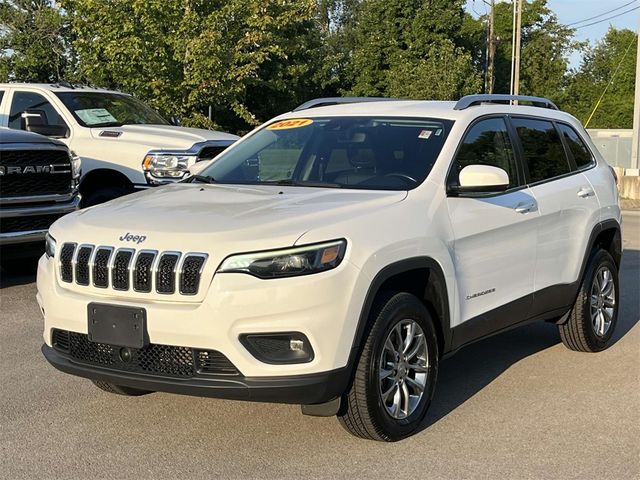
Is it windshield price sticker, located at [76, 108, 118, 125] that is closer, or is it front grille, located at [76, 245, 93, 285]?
front grille, located at [76, 245, 93, 285]

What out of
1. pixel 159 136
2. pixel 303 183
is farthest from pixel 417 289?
pixel 159 136

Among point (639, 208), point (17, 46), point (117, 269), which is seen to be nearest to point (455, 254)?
point (117, 269)

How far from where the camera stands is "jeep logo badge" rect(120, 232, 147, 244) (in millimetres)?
4012

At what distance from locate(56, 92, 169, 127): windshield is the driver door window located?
0.59 feet

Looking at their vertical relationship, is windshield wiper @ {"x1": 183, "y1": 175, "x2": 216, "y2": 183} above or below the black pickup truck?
above

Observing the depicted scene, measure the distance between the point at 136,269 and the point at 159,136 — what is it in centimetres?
613

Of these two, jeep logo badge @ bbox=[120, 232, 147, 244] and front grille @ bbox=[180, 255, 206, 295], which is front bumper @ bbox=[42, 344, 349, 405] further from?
jeep logo badge @ bbox=[120, 232, 147, 244]

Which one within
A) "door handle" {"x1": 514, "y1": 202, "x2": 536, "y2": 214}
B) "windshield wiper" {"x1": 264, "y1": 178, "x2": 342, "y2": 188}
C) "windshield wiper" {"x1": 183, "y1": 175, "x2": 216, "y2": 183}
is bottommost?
"door handle" {"x1": 514, "y1": 202, "x2": 536, "y2": 214}

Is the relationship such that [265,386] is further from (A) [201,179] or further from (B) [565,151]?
(B) [565,151]

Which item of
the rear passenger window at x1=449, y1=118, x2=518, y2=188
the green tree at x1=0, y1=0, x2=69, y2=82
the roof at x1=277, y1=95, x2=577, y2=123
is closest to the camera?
the rear passenger window at x1=449, y1=118, x2=518, y2=188

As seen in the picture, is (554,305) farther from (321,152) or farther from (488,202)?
(321,152)

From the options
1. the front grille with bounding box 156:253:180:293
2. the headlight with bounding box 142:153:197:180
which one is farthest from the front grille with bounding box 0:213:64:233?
the front grille with bounding box 156:253:180:293

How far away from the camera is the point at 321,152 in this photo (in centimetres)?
538

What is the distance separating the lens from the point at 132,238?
4043 mm
